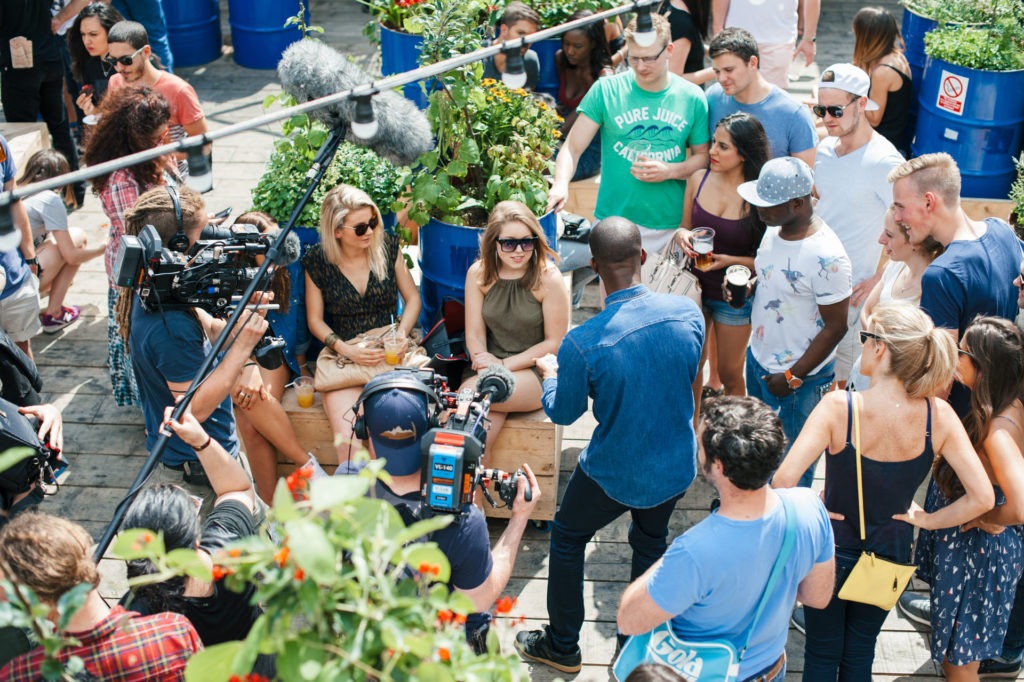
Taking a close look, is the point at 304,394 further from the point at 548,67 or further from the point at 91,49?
the point at 548,67

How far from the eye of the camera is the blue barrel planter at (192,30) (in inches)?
333

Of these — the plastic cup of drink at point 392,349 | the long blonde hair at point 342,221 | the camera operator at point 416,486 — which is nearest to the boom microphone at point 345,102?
the long blonde hair at point 342,221

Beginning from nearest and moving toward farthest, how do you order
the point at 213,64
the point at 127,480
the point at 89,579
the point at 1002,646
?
the point at 89,579
the point at 1002,646
the point at 127,480
the point at 213,64

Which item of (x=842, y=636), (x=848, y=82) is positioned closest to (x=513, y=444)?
(x=842, y=636)

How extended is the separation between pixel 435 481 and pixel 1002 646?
2.21m

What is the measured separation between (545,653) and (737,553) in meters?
1.34

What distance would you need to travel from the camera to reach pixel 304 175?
466 cm

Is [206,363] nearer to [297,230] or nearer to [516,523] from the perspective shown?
[516,523]

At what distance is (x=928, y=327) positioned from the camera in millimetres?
2912

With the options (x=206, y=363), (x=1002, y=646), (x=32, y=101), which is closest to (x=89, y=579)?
(x=206, y=363)

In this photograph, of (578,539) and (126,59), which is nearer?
(578,539)

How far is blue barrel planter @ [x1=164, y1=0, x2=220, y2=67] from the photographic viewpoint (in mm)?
8453

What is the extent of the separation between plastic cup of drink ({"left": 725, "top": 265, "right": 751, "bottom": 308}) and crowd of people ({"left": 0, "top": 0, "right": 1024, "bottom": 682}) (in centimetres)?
6

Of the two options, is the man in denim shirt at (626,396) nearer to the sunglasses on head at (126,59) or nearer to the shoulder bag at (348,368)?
the shoulder bag at (348,368)
